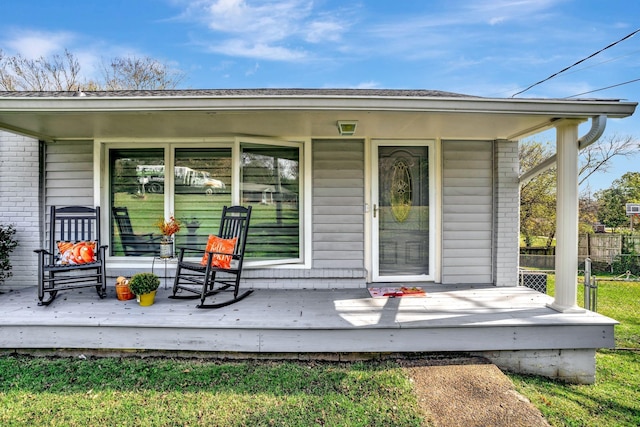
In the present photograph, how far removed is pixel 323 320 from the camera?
9.81 feet

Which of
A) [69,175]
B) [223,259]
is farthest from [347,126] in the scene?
[69,175]

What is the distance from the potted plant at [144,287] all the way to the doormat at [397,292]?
2.22 meters

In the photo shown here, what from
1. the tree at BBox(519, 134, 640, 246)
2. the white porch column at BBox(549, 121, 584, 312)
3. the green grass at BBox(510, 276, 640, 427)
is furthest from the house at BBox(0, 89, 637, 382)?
the tree at BBox(519, 134, 640, 246)

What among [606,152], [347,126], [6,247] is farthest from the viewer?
[606,152]

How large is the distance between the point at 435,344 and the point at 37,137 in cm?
481

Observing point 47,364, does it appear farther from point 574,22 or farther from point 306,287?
point 574,22

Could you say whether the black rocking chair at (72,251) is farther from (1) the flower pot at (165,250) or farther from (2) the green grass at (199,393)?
(2) the green grass at (199,393)

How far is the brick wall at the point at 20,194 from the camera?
4.27 meters

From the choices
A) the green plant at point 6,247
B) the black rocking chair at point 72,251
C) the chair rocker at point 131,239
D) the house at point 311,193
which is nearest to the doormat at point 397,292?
the house at point 311,193

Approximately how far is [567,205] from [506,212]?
132cm

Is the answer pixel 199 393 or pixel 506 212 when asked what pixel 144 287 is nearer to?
pixel 199 393

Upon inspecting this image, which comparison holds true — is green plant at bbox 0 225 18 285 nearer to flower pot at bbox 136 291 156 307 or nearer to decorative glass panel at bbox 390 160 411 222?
flower pot at bbox 136 291 156 307

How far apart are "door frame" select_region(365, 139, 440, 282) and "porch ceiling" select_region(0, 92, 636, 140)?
431 mm

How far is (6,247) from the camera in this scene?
4062 millimetres
